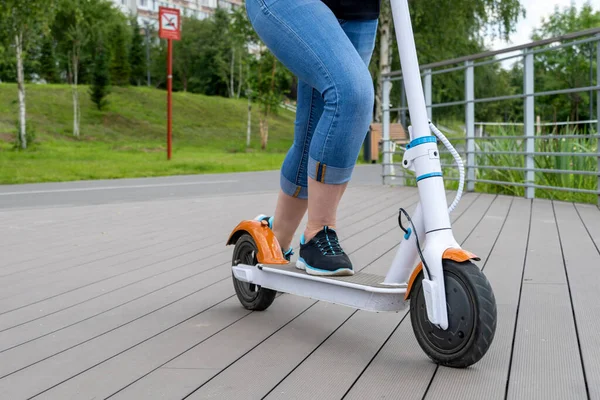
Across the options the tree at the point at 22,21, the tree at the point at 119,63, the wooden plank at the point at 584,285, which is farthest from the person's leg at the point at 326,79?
the tree at the point at 119,63

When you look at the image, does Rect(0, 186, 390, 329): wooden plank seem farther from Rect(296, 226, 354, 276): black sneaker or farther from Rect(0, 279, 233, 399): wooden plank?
Rect(296, 226, 354, 276): black sneaker

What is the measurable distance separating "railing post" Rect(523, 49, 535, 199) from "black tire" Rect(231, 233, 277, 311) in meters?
4.52

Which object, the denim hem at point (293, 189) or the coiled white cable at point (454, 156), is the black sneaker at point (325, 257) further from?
the coiled white cable at point (454, 156)

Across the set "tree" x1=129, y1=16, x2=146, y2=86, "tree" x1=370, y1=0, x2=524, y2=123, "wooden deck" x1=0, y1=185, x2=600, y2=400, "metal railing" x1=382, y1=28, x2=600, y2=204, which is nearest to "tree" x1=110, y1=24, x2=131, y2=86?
"tree" x1=129, y1=16, x2=146, y2=86

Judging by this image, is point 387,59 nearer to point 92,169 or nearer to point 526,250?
point 92,169

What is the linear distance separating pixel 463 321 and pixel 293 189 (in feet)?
3.13

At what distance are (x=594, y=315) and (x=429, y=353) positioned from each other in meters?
0.81

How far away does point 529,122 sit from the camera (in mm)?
7000

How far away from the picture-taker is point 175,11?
16781 mm

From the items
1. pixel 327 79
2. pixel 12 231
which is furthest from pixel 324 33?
pixel 12 231

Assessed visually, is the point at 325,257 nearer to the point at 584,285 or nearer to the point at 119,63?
the point at 584,285

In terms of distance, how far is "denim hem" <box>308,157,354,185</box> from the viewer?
228cm

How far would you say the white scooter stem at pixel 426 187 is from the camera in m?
1.92

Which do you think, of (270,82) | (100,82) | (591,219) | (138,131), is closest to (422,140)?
(591,219)
